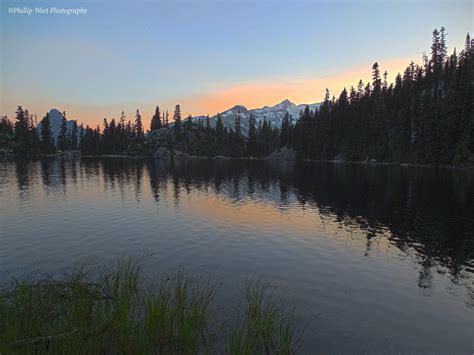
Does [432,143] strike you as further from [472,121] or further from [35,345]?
[35,345]

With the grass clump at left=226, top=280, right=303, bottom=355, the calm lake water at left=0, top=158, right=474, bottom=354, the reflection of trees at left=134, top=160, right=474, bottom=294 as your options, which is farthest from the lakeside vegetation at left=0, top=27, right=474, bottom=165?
the grass clump at left=226, top=280, right=303, bottom=355

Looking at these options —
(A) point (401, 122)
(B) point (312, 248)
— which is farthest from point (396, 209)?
(A) point (401, 122)

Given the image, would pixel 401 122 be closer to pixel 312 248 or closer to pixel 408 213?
pixel 408 213

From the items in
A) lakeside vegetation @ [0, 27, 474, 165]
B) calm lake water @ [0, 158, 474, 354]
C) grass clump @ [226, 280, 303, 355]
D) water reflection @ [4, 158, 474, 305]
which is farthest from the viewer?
lakeside vegetation @ [0, 27, 474, 165]

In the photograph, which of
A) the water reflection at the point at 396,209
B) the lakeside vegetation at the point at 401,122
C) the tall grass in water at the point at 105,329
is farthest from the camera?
the lakeside vegetation at the point at 401,122

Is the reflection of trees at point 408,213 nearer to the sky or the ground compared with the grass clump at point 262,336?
nearer to the ground

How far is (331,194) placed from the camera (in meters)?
55.1

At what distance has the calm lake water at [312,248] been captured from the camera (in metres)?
14.5

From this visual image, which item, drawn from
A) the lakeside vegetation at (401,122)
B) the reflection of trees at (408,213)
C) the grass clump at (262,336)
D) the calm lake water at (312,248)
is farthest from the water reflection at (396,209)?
the lakeside vegetation at (401,122)

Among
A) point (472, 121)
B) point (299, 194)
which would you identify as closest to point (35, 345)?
point (299, 194)

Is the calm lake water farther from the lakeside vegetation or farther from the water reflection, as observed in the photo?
the lakeside vegetation

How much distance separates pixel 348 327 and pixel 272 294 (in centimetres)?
442

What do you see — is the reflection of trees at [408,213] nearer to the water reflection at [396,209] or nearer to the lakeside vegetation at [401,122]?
the water reflection at [396,209]

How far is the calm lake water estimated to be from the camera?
47.6ft
